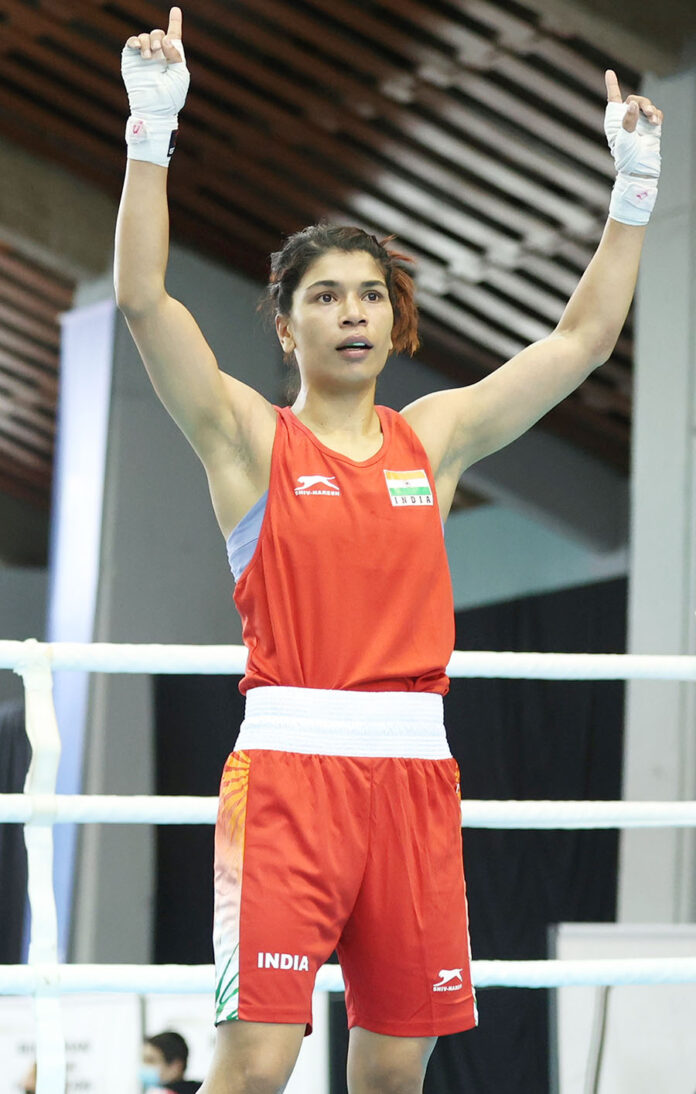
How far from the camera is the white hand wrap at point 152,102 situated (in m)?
1.60

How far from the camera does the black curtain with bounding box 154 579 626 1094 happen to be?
8.92 meters

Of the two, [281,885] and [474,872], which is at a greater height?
[281,885]

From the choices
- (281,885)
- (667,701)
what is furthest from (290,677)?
(667,701)

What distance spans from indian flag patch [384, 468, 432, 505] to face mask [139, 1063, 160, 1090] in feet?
4.52

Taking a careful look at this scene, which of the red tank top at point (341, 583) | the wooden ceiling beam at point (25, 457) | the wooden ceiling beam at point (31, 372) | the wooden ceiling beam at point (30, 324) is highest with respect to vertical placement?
the wooden ceiling beam at point (30, 324)

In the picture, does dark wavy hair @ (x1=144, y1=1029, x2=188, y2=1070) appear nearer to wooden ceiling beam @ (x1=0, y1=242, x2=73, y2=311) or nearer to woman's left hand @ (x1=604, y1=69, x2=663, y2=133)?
woman's left hand @ (x1=604, y1=69, x2=663, y2=133)

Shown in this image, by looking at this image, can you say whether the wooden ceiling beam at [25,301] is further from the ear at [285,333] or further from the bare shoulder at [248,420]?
the bare shoulder at [248,420]

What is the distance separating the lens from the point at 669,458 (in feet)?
17.5

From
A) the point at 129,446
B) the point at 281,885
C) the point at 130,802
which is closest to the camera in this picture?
the point at 281,885

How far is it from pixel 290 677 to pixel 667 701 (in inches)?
153

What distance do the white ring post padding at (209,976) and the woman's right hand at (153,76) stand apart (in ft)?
3.29

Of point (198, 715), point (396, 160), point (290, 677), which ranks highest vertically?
point (396, 160)

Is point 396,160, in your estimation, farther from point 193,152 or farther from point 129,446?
point 129,446

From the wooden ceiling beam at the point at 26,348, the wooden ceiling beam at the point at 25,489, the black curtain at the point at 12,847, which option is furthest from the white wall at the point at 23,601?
the wooden ceiling beam at the point at 26,348
